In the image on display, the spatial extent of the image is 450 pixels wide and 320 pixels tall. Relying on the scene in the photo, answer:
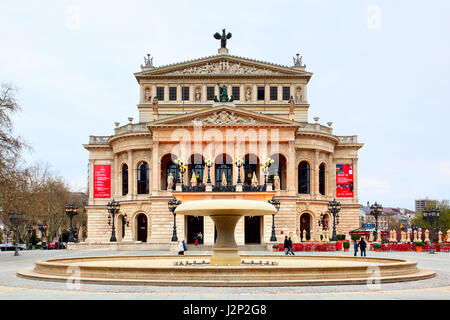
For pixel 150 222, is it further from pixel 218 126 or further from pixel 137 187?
pixel 218 126

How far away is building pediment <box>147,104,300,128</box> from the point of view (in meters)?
59.2

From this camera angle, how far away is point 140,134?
207 feet

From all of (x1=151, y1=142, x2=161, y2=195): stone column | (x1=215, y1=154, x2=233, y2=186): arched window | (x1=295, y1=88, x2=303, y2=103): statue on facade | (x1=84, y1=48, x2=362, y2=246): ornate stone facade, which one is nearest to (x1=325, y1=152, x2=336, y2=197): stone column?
(x1=84, y1=48, x2=362, y2=246): ornate stone facade

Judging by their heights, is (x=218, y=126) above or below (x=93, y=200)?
above

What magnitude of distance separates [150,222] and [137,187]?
522cm

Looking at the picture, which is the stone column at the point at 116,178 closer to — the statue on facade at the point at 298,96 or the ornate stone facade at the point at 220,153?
the ornate stone facade at the point at 220,153

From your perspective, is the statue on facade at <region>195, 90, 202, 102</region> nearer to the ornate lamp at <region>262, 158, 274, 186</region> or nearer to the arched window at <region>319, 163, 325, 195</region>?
the ornate lamp at <region>262, 158, 274, 186</region>

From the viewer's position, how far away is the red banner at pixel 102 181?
67688mm

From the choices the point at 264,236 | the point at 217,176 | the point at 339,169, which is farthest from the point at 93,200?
the point at 339,169

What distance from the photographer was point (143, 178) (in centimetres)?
6456

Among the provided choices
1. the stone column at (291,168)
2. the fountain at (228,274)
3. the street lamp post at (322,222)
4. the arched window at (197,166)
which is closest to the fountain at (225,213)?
the fountain at (228,274)

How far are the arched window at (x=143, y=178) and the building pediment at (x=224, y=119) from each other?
6526mm
